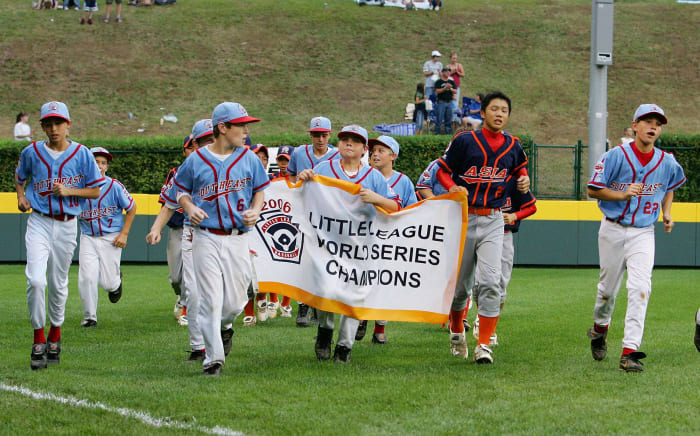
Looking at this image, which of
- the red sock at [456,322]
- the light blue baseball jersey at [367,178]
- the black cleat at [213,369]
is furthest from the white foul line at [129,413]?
the red sock at [456,322]

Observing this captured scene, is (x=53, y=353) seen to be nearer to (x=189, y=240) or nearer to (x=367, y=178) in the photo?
(x=189, y=240)

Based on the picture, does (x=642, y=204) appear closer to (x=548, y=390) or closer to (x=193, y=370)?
(x=548, y=390)

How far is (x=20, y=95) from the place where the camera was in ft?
131

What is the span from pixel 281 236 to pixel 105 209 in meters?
3.43

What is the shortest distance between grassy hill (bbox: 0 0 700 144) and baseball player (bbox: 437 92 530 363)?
29.1 m

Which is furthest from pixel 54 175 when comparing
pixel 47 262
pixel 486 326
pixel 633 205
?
pixel 633 205

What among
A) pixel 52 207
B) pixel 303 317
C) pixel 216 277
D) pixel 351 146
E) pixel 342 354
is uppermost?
pixel 351 146

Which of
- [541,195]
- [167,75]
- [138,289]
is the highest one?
[167,75]

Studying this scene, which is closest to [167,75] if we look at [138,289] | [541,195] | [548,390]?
[541,195]

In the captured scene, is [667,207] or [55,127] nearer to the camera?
[55,127]

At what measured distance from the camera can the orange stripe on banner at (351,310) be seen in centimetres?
844

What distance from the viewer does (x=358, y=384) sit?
729cm

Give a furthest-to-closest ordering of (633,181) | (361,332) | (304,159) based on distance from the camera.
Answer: (304,159) → (361,332) → (633,181)

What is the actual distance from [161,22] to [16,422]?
145 feet
